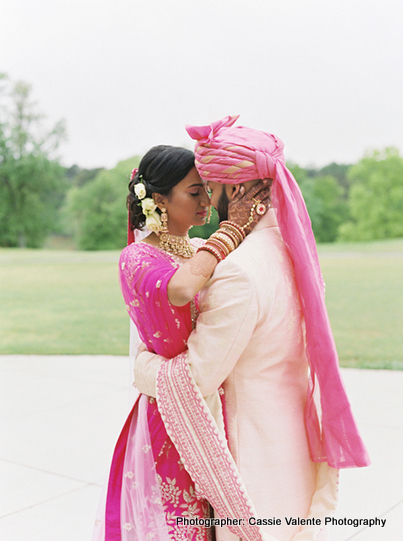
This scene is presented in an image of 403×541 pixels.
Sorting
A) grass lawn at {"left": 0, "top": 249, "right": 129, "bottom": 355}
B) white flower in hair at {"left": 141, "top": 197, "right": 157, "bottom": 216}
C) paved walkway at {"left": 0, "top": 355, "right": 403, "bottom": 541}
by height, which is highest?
white flower in hair at {"left": 141, "top": 197, "right": 157, "bottom": 216}

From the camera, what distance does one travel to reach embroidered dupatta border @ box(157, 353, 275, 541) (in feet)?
6.02

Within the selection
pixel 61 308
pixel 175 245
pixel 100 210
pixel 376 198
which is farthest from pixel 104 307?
pixel 376 198

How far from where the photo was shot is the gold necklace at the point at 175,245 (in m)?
2.28

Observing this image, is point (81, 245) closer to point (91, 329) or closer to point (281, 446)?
point (91, 329)

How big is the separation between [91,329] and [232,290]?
10.7 m

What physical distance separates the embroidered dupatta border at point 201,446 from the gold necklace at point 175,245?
521mm

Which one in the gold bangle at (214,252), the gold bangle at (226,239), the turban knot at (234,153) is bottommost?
the gold bangle at (214,252)

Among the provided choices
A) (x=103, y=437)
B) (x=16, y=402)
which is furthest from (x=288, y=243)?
(x=16, y=402)

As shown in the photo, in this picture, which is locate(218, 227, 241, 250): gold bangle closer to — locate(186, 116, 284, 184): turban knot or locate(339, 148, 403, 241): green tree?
locate(186, 116, 284, 184): turban knot

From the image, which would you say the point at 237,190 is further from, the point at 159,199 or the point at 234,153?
the point at 159,199

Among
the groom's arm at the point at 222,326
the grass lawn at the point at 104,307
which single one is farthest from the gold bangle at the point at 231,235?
the grass lawn at the point at 104,307

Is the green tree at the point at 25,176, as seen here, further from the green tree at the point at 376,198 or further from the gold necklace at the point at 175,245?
the gold necklace at the point at 175,245

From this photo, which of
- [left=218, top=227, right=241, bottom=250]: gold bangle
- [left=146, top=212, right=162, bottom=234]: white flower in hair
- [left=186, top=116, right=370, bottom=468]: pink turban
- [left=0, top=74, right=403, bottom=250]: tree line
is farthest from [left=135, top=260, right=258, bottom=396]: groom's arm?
[left=0, top=74, right=403, bottom=250]: tree line

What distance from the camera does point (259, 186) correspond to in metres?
1.92
